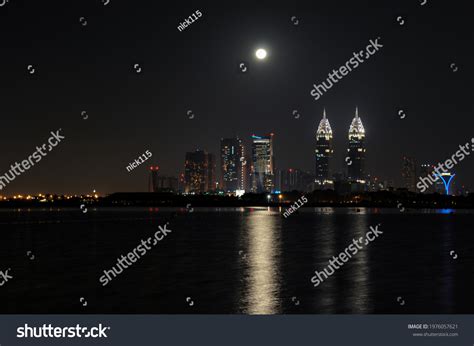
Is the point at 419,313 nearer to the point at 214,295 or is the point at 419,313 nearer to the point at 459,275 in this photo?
the point at 214,295

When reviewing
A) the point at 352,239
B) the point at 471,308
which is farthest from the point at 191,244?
the point at 471,308

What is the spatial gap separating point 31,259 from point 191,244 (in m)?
17.8

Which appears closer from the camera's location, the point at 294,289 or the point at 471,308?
the point at 471,308

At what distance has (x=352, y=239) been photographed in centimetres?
7238

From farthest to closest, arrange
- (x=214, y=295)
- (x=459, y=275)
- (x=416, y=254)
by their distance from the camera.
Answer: (x=416, y=254), (x=459, y=275), (x=214, y=295)
